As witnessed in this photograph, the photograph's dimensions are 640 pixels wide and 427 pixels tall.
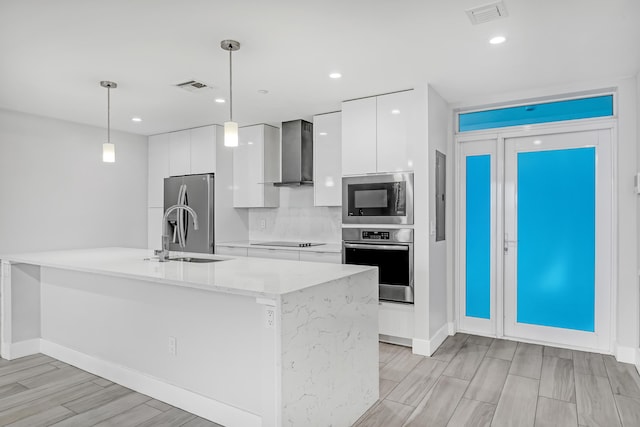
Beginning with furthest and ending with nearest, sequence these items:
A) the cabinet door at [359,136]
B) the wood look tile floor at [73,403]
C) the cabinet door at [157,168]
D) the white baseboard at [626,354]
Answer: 1. the cabinet door at [157,168]
2. the cabinet door at [359,136]
3. the white baseboard at [626,354]
4. the wood look tile floor at [73,403]

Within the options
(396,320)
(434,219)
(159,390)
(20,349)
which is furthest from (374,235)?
(20,349)

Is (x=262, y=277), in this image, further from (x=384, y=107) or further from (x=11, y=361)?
(x=11, y=361)

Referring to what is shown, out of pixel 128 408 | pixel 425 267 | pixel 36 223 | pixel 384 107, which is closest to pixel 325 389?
pixel 128 408

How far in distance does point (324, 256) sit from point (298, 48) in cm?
216

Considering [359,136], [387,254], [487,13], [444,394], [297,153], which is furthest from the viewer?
[297,153]

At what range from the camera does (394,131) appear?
12.4ft

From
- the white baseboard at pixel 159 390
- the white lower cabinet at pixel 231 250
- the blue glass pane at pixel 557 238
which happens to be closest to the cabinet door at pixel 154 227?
the white lower cabinet at pixel 231 250

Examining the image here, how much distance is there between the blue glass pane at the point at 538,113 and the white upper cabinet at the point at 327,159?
4.34 ft

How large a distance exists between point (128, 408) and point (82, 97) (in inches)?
116

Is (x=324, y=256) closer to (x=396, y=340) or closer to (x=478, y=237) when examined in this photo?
(x=396, y=340)

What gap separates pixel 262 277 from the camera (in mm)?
2295

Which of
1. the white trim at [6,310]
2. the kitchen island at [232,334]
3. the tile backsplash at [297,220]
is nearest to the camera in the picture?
the kitchen island at [232,334]

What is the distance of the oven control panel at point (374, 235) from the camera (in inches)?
151

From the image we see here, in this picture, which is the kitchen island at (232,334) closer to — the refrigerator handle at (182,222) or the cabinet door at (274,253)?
the cabinet door at (274,253)
